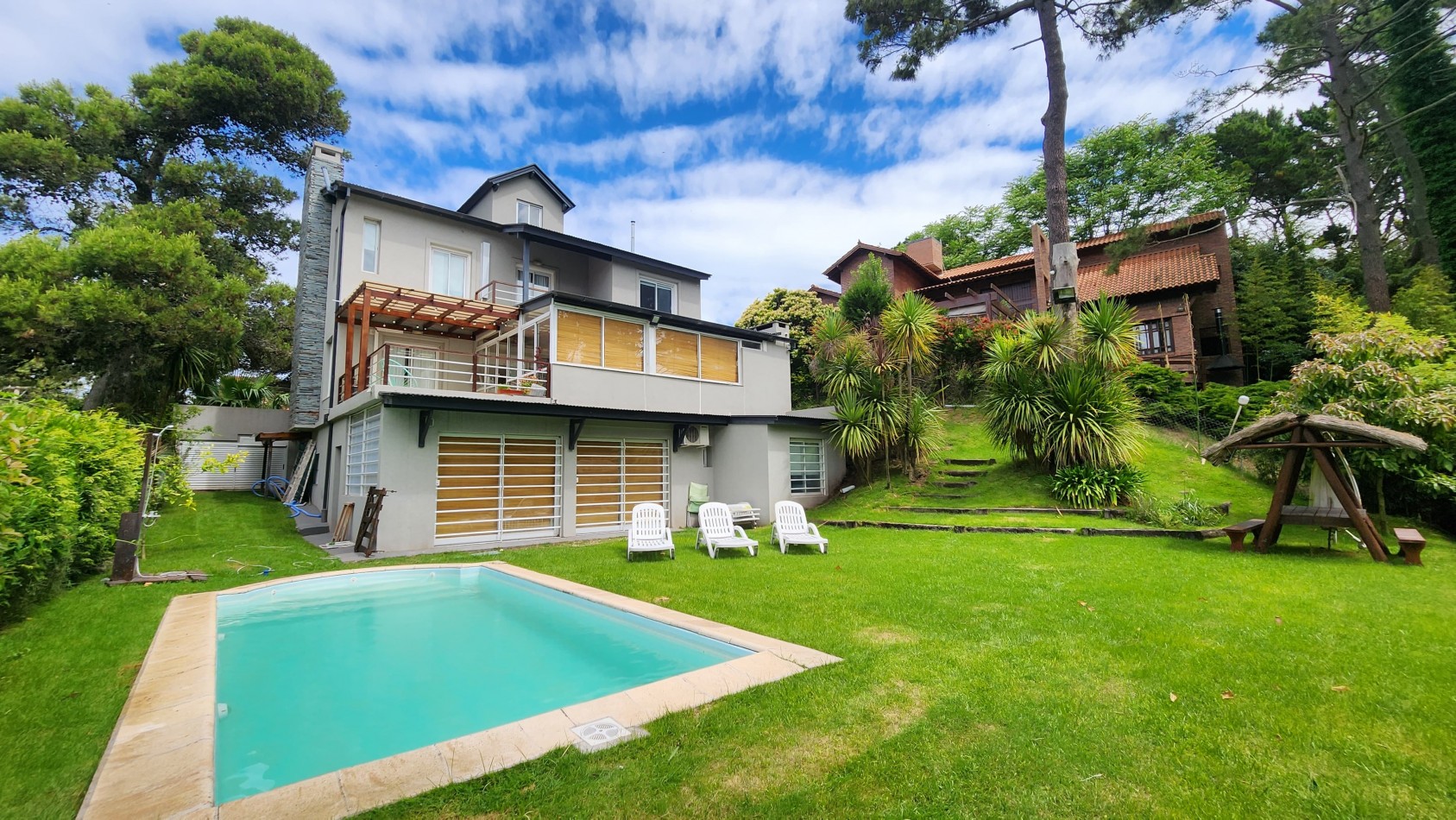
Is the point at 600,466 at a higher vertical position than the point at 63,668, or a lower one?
higher

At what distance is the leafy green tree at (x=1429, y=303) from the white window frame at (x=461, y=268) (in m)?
23.6

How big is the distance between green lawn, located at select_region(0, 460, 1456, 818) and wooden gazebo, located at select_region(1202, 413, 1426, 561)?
828 millimetres

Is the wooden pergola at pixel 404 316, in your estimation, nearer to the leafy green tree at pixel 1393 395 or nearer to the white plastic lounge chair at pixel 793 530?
the white plastic lounge chair at pixel 793 530

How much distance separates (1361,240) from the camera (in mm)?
15195

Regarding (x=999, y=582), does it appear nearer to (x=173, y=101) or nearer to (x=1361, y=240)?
(x=1361, y=240)

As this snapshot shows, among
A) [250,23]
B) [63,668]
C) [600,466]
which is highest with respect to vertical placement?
[250,23]

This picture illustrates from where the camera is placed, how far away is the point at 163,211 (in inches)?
699

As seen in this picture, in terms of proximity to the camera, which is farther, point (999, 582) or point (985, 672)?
point (999, 582)

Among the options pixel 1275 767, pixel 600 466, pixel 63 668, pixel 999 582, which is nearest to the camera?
pixel 1275 767

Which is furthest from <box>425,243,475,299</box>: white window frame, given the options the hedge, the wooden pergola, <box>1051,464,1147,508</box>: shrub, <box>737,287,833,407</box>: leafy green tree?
<box>1051,464,1147,508</box>: shrub

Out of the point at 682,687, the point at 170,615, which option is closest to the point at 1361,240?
the point at 682,687

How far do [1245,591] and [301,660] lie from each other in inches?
363

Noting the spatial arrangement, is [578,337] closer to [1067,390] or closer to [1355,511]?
[1067,390]

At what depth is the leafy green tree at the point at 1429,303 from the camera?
13.7 metres
